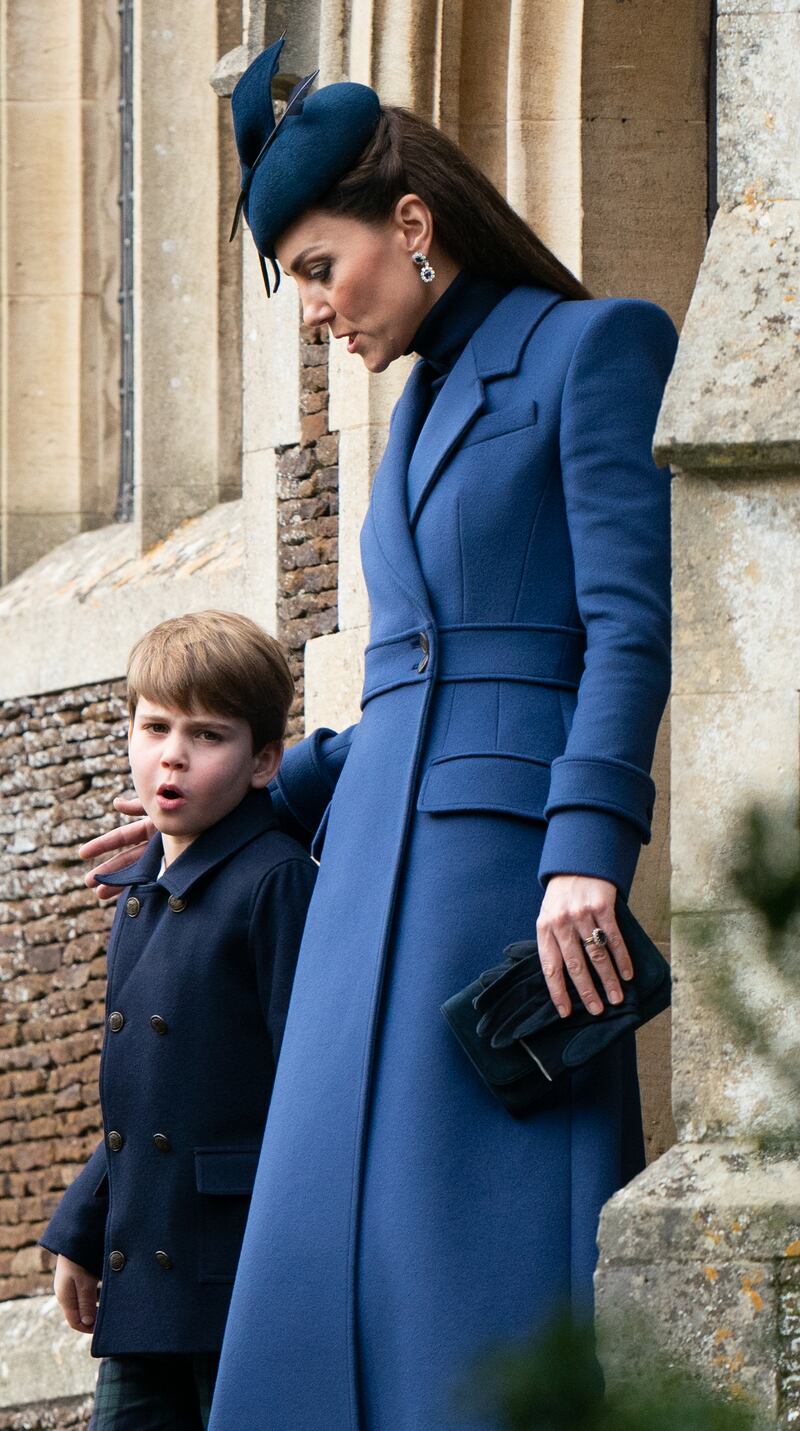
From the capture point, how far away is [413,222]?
2.76 m

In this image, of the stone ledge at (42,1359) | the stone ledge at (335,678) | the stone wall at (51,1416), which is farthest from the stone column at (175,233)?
the stone wall at (51,1416)

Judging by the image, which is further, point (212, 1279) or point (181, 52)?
point (181, 52)

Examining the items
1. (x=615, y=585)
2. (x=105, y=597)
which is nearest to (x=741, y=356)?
(x=615, y=585)

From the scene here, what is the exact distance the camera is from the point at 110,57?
859cm

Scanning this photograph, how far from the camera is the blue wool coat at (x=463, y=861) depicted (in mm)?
2465

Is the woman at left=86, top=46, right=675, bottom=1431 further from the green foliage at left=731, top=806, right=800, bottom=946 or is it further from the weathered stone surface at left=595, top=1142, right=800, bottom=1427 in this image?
the green foliage at left=731, top=806, right=800, bottom=946

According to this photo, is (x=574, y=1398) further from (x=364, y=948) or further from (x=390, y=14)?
(x=390, y=14)

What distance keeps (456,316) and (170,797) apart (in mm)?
711

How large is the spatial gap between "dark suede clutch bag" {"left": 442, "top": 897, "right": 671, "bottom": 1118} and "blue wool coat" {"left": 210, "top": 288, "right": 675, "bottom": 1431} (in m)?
0.05

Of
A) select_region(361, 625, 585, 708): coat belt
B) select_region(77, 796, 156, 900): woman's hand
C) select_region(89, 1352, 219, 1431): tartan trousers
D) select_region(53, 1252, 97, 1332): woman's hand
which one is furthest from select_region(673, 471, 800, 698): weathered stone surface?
select_region(53, 1252, 97, 1332): woman's hand

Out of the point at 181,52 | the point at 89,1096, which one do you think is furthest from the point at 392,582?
the point at 181,52

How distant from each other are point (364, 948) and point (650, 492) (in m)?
0.56

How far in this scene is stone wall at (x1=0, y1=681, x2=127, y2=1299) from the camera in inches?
289

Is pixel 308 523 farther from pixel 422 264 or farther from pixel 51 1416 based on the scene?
pixel 422 264
